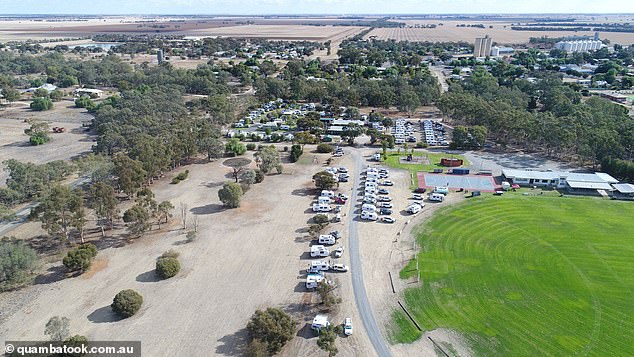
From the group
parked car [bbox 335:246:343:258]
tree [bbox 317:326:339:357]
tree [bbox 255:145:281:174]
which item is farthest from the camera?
tree [bbox 255:145:281:174]

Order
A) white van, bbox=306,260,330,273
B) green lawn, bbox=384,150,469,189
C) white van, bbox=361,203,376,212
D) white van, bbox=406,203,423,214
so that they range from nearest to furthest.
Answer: white van, bbox=306,260,330,273 → white van, bbox=361,203,376,212 → white van, bbox=406,203,423,214 → green lawn, bbox=384,150,469,189

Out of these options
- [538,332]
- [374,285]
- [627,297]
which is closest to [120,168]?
[374,285]

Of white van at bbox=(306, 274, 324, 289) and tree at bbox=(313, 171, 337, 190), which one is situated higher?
tree at bbox=(313, 171, 337, 190)

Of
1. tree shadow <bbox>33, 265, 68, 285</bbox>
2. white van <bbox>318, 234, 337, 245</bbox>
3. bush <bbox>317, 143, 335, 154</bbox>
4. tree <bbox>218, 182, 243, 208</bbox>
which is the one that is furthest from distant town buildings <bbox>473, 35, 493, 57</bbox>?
tree shadow <bbox>33, 265, 68, 285</bbox>

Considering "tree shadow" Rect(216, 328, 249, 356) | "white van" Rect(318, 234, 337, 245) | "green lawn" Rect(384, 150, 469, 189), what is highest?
"green lawn" Rect(384, 150, 469, 189)

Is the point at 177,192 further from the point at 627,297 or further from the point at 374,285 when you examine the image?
the point at 627,297

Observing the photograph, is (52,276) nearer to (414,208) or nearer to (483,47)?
(414,208)

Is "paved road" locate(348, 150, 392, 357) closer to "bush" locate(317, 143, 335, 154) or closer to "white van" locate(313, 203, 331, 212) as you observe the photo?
"white van" locate(313, 203, 331, 212)
